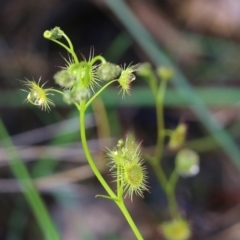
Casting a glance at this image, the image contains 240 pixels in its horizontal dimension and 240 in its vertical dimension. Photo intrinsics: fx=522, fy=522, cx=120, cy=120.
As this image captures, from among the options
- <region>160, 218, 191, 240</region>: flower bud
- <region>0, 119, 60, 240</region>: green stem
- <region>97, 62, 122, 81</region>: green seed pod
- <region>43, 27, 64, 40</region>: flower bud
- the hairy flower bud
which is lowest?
the hairy flower bud

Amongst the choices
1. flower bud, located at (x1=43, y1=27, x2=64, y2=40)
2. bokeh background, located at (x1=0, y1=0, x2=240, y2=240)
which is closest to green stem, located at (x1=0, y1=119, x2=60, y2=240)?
bokeh background, located at (x1=0, y1=0, x2=240, y2=240)

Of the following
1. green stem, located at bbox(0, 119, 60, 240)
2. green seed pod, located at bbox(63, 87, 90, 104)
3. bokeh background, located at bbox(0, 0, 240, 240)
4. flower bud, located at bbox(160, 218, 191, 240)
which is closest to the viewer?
green seed pod, located at bbox(63, 87, 90, 104)

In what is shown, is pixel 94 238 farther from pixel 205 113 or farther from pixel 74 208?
pixel 205 113

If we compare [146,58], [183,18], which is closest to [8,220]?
[146,58]

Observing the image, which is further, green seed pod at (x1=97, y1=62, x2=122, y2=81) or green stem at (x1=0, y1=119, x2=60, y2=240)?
green stem at (x1=0, y1=119, x2=60, y2=240)

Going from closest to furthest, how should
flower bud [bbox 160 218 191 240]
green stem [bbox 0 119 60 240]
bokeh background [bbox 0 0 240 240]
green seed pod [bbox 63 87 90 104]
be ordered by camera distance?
green seed pod [bbox 63 87 90 104] < green stem [bbox 0 119 60 240] < flower bud [bbox 160 218 191 240] < bokeh background [bbox 0 0 240 240]

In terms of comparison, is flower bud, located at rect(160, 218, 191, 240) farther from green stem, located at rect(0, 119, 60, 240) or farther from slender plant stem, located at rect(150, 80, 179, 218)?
green stem, located at rect(0, 119, 60, 240)

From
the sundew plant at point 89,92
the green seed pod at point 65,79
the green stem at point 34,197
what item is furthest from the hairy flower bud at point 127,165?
the green stem at point 34,197

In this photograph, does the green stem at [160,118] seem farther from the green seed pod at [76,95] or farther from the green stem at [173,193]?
the green seed pod at [76,95]

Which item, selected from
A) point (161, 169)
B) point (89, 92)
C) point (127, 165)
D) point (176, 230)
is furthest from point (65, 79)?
point (161, 169)
